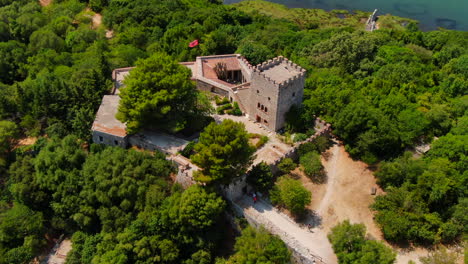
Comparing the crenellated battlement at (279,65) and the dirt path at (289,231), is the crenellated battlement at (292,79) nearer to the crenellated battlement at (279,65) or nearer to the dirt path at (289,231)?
the crenellated battlement at (279,65)

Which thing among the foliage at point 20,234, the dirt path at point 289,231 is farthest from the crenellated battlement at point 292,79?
the foliage at point 20,234

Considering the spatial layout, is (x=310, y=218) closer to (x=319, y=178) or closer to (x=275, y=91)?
(x=319, y=178)

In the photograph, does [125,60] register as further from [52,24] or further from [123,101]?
[52,24]

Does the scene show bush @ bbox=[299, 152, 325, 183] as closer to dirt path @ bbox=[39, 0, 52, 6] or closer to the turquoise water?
the turquoise water

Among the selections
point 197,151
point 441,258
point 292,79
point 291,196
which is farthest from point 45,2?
point 441,258

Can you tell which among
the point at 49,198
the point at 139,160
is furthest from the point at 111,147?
the point at 49,198
